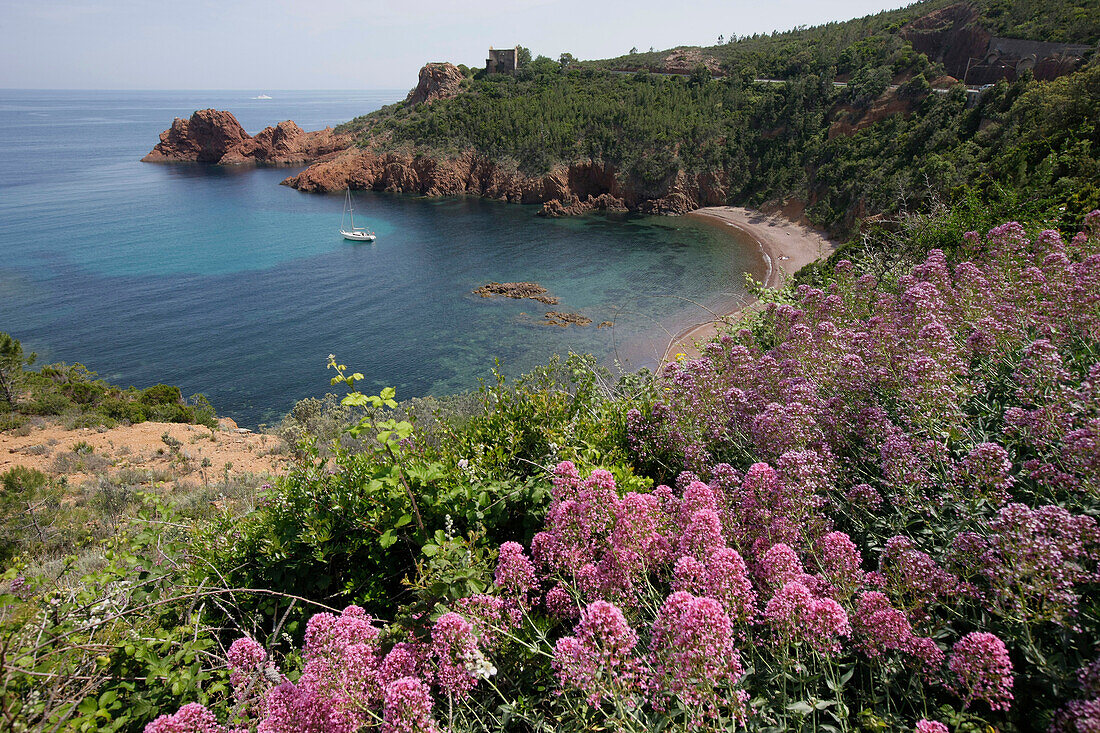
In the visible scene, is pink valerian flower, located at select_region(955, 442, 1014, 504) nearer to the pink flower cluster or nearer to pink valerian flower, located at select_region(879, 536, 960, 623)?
pink valerian flower, located at select_region(879, 536, 960, 623)

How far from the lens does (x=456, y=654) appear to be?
194cm

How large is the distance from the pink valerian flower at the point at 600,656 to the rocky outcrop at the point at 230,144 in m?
112

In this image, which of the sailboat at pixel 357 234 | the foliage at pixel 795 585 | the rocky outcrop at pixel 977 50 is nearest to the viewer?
the foliage at pixel 795 585

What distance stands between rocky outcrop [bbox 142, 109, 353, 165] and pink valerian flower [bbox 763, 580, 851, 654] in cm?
11203

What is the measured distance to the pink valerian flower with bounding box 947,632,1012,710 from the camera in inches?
64.5

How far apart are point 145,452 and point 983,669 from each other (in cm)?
2153

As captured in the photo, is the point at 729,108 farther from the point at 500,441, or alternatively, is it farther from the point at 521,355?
the point at 500,441

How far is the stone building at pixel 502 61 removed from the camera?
308ft

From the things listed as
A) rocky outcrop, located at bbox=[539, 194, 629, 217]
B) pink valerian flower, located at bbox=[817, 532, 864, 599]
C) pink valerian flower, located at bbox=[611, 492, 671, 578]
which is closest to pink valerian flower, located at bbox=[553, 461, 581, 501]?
pink valerian flower, located at bbox=[611, 492, 671, 578]

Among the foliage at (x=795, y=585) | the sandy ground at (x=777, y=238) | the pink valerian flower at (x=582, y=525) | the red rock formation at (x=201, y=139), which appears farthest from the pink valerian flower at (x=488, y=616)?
the red rock formation at (x=201, y=139)

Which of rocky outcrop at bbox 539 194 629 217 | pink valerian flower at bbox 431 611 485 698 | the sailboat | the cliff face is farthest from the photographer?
rocky outcrop at bbox 539 194 629 217

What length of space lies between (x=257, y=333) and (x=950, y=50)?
7353cm

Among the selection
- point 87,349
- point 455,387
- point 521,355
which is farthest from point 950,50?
point 87,349

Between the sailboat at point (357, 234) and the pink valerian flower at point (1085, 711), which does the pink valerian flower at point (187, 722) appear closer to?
the pink valerian flower at point (1085, 711)
